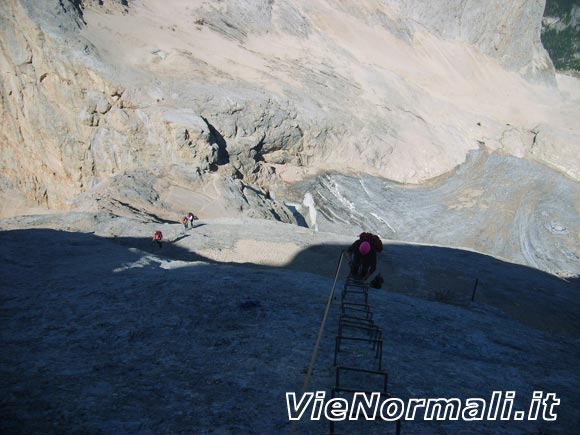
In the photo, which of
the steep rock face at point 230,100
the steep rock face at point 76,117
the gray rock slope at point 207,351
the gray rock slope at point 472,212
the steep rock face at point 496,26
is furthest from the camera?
the steep rock face at point 496,26

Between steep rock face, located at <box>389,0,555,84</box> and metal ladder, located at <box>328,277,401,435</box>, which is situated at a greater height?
steep rock face, located at <box>389,0,555,84</box>

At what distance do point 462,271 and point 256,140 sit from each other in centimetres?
1367

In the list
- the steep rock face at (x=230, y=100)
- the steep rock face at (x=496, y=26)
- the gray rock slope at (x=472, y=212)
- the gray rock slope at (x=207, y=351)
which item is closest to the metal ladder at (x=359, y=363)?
the gray rock slope at (x=207, y=351)

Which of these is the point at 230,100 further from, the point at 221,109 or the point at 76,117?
the point at 76,117

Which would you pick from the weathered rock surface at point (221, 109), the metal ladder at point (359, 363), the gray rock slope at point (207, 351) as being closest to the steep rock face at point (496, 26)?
the weathered rock surface at point (221, 109)

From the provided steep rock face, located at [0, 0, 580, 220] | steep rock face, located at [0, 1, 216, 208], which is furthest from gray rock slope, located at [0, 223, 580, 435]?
steep rock face, located at [0, 0, 580, 220]

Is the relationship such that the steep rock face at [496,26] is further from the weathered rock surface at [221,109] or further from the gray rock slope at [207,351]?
the gray rock slope at [207,351]

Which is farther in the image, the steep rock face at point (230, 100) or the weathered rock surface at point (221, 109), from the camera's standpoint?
the steep rock face at point (230, 100)

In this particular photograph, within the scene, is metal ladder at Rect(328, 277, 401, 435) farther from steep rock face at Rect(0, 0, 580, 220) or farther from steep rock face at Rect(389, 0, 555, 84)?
steep rock face at Rect(389, 0, 555, 84)

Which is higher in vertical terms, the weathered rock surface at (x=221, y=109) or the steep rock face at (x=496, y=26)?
the steep rock face at (x=496, y=26)

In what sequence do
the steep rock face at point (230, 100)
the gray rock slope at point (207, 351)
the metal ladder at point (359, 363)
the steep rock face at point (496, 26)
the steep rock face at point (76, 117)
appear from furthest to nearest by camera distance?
the steep rock face at point (496, 26), the steep rock face at point (230, 100), the steep rock face at point (76, 117), the metal ladder at point (359, 363), the gray rock slope at point (207, 351)

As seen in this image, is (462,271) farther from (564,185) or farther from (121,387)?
(564,185)

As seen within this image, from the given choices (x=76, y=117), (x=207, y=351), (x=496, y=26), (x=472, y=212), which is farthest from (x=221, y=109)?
(x=496, y=26)

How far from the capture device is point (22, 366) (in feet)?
14.7
